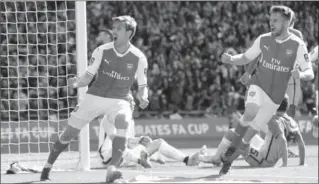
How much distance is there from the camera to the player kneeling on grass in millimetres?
10125

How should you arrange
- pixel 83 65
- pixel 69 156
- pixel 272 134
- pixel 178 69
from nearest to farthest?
pixel 83 65
pixel 272 134
pixel 69 156
pixel 178 69

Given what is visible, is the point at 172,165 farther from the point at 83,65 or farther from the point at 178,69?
the point at 178,69

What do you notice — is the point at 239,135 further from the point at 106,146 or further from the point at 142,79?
the point at 106,146

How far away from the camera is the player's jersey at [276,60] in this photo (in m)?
8.82

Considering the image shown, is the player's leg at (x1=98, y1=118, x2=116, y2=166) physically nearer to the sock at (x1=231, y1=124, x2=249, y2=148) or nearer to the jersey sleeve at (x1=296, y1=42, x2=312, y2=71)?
the sock at (x1=231, y1=124, x2=249, y2=148)

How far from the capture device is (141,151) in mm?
10211

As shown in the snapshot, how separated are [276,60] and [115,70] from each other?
1.77 metres

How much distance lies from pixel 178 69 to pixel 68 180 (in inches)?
485

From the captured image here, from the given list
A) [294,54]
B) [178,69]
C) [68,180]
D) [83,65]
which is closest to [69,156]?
[83,65]

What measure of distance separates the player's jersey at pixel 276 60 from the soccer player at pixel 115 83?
4.19 ft

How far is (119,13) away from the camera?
72.5 ft

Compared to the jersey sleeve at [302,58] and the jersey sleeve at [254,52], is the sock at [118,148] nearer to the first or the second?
the jersey sleeve at [254,52]

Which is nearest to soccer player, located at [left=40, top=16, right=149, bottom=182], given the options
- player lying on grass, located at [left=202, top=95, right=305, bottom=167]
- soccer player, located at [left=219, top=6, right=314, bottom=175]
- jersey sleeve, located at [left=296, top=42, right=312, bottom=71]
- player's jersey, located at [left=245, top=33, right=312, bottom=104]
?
soccer player, located at [left=219, top=6, right=314, bottom=175]

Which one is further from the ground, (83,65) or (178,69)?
(83,65)
